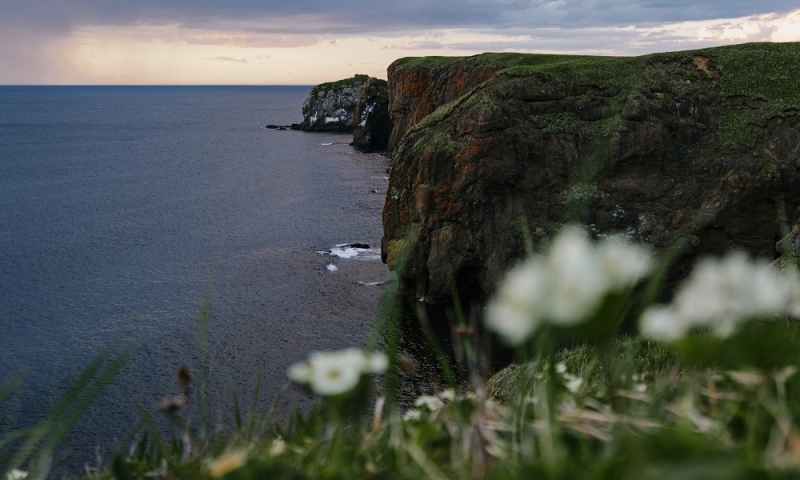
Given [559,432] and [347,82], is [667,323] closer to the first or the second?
[559,432]

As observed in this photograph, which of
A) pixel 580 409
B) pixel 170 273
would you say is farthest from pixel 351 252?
pixel 580 409

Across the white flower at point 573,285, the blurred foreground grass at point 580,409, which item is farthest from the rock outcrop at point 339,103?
the white flower at point 573,285

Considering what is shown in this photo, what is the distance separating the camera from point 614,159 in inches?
1720

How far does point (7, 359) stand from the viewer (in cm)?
3962

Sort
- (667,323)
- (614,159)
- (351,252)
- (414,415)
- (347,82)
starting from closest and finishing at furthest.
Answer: (667,323) → (414,415) → (614,159) → (351,252) → (347,82)

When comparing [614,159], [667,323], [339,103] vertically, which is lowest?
[614,159]

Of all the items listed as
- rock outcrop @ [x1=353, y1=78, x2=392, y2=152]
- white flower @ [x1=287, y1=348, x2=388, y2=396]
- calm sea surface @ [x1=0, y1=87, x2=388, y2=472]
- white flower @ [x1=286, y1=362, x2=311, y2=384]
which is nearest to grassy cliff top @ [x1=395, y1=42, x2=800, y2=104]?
calm sea surface @ [x1=0, y1=87, x2=388, y2=472]

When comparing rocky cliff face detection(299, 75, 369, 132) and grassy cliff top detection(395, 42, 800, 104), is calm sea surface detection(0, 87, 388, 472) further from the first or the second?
rocky cliff face detection(299, 75, 369, 132)

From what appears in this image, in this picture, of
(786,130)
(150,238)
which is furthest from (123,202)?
(786,130)

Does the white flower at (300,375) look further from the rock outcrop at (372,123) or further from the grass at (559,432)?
the rock outcrop at (372,123)

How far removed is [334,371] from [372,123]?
139372mm

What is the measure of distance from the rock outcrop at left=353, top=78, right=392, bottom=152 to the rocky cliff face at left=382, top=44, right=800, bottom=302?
90461 millimetres

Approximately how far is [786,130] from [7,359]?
1700 inches

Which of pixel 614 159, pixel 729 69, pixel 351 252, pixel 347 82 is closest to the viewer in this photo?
pixel 614 159
